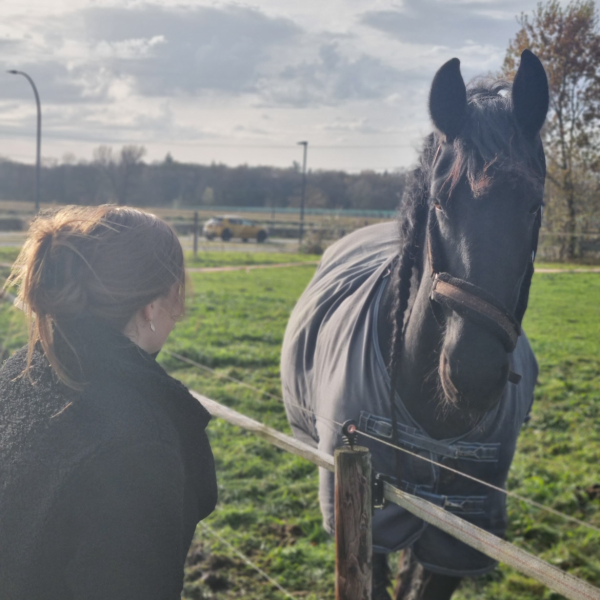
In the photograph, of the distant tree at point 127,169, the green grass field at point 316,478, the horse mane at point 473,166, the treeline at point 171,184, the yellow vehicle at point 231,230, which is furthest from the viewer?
the distant tree at point 127,169

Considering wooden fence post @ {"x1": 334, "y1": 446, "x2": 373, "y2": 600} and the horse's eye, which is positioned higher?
the horse's eye

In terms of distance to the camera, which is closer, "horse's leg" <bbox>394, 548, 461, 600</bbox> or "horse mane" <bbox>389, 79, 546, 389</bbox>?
"horse mane" <bbox>389, 79, 546, 389</bbox>

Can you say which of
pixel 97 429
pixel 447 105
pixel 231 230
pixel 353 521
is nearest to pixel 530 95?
pixel 447 105

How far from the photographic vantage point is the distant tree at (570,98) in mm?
3547

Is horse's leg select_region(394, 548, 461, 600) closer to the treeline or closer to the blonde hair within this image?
the blonde hair

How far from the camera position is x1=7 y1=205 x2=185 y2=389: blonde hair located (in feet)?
4.06

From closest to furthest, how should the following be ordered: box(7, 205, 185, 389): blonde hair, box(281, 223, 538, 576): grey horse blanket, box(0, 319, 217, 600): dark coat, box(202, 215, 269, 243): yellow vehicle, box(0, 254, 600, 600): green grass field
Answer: box(0, 319, 217, 600): dark coat
box(7, 205, 185, 389): blonde hair
box(281, 223, 538, 576): grey horse blanket
box(0, 254, 600, 600): green grass field
box(202, 215, 269, 243): yellow vehicle

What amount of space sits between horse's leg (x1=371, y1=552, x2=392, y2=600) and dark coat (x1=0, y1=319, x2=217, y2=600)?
61.1 inches

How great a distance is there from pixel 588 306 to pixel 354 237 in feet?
6.15

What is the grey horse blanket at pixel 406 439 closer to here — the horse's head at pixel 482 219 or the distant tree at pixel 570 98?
the horse's head at pixel 482 219

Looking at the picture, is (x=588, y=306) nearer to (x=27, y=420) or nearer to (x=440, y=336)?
(x=440, y=336)

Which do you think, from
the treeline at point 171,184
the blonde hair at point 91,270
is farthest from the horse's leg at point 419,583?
the treeline at point 171,184

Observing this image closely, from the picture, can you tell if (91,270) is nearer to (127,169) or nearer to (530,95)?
(530,95)

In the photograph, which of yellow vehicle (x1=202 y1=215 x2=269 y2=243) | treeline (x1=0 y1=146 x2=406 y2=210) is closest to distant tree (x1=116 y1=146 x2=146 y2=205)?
treeline (x1=0 y1=146 x2=406 y2=210)
